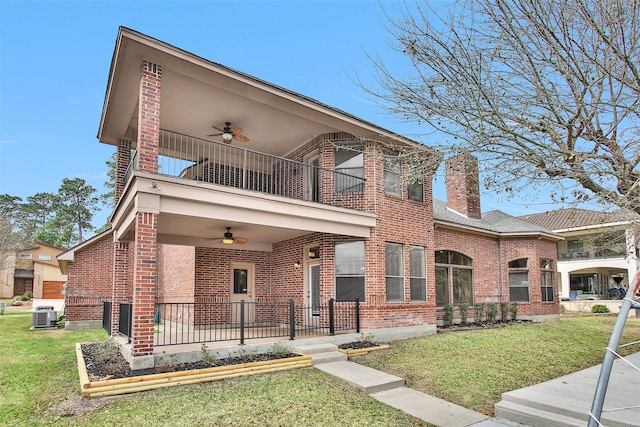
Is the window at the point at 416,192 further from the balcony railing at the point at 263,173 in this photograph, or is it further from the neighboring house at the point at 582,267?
the neighboring house at the point at 582,267

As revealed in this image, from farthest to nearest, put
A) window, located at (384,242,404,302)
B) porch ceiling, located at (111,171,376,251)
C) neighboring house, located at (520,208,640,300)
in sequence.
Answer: neighboring house, located at (520,208,640,300)
window, located at (384,242,404,302)
porch ceiling, located at (111,171,376,251)

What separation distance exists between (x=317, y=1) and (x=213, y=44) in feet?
40.5

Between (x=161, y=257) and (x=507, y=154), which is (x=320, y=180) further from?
(x=161, y=257)

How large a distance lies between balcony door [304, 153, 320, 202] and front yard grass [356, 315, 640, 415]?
4878 mm

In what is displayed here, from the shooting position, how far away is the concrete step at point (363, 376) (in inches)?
265

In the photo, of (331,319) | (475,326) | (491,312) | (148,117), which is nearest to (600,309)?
(491,312)

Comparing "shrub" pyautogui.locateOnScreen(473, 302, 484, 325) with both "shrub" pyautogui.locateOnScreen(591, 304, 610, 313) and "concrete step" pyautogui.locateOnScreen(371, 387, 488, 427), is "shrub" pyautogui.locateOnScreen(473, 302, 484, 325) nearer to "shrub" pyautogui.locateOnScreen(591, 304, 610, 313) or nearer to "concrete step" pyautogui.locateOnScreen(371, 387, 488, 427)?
"concrete step" pyautogui.locateOnScreen(371, 387, 488, 427)

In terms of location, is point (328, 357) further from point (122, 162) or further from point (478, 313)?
point (478, 313)

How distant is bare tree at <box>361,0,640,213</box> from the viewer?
450 cm

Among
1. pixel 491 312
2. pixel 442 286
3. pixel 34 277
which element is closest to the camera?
pixel 442 286

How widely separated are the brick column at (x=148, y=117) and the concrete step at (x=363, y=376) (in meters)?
5.24

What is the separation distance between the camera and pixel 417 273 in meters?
12.4

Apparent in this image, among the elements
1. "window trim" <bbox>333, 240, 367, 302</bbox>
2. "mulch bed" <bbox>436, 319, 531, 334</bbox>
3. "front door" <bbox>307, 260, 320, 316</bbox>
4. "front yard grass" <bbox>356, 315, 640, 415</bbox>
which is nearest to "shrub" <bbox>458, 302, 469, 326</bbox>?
"mulch bed" <bbox>436, 319, 531, 334</bbox>

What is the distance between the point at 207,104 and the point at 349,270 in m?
5.70
